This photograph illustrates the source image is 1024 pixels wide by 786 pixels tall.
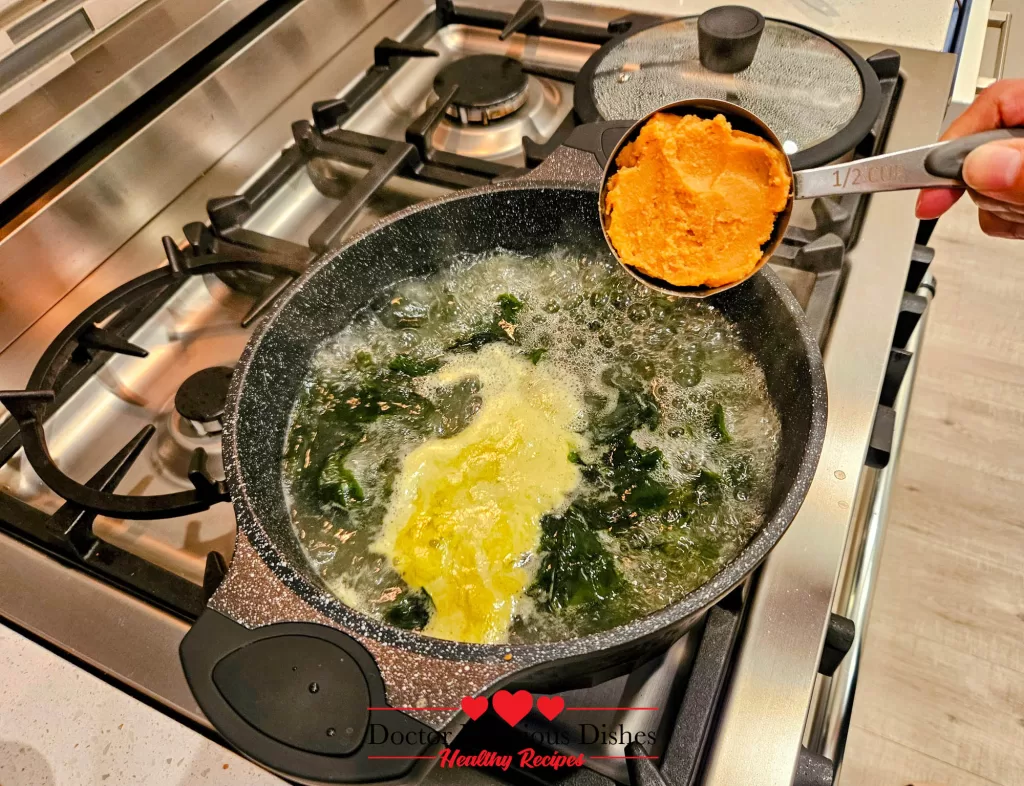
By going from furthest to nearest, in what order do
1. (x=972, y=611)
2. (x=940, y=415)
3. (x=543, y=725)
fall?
1. (x=940, y=415)
2. (x=972, y=611)
3. (x=543, y=725)

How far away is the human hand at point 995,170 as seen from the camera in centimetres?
54

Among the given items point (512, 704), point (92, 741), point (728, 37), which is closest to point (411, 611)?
point (512, 704)

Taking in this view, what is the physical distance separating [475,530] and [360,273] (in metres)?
0.34

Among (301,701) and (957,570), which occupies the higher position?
(301,701)

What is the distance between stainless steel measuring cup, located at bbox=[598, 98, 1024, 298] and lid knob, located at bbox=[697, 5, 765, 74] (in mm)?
290

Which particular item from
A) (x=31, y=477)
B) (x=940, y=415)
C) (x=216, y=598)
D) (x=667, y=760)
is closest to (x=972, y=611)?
(x=940, y=415)

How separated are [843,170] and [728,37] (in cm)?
39

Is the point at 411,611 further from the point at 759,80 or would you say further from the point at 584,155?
the point at 759,80

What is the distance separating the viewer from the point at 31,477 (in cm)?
80

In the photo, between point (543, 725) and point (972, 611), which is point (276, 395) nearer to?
point (543, 725)

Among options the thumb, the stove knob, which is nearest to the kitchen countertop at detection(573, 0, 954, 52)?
the thumb

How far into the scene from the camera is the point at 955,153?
57 cm

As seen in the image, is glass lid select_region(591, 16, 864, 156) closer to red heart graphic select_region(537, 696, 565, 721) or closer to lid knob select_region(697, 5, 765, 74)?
lid knob select_region(697, 5, 765, 74)

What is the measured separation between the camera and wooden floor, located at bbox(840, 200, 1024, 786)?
123 centimetres
